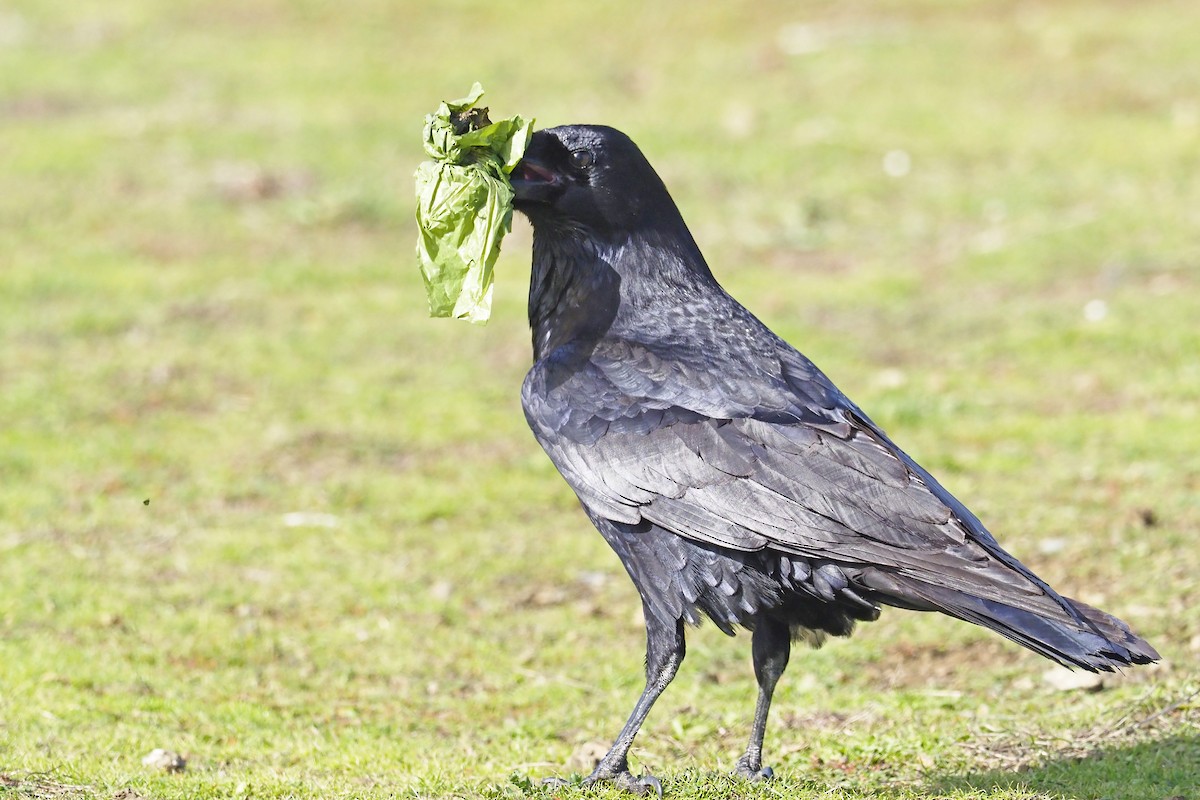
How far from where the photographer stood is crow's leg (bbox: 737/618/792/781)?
5031 mm

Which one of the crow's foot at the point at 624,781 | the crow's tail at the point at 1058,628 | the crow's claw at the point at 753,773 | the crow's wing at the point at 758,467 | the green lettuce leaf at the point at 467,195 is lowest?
the crow's claw at the point at 753,773

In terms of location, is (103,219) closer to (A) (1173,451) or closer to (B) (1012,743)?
(A) (1173,451)

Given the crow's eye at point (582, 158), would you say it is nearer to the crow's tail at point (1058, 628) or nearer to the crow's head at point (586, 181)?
the crow's head at point (586, 181)

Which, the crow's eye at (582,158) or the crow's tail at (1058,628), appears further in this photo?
the crow's eye at (582,158)

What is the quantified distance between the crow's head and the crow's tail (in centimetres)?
176

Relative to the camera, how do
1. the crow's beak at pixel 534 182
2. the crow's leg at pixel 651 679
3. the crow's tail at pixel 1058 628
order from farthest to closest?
1. the crow's beak at pixel 534 182
2. the crow's leg at pixel 651 679
3. the crow's tail at pixel 1058 628

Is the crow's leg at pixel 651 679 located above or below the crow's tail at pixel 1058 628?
below

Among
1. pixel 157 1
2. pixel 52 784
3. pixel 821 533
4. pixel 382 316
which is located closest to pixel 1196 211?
pixel 382 316

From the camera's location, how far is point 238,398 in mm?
10258

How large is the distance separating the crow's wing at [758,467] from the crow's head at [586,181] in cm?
51

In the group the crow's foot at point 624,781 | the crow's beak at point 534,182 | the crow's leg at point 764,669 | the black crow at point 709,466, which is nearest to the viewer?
the black crow at point 709,466

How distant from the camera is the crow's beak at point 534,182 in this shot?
207 inches

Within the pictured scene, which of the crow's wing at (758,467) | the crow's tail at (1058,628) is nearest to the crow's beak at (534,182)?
the crow's wing at (758,467)

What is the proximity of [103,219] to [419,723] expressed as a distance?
353 inches
